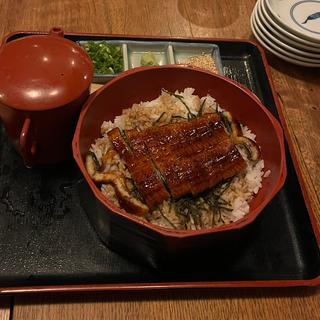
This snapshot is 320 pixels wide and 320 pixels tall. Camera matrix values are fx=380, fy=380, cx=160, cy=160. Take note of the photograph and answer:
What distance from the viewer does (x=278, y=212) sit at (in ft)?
4.51

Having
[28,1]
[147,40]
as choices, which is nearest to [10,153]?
[147,40]

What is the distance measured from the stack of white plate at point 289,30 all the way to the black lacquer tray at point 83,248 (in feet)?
2.33

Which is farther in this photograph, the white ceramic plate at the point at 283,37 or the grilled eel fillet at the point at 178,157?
the white ceramic plate at the point at 283,37

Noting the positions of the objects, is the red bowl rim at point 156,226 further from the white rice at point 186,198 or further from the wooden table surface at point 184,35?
the wooden table surface at point 184,35

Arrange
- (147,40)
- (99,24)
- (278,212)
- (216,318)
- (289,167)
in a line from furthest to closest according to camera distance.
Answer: (99,24) < (147,40) < (289,167) < (278,212) < (216,318)

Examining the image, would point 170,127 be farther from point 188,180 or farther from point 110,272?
point 110,272

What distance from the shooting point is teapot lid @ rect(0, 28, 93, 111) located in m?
1.11

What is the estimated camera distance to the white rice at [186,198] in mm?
1173

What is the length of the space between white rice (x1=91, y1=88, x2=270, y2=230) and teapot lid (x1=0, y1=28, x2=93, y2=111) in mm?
235

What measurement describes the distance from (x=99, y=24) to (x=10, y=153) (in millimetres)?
874

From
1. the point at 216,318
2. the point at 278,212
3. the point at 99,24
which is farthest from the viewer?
the point at 99,24

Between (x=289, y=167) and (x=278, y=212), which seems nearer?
(x=278, y=212)

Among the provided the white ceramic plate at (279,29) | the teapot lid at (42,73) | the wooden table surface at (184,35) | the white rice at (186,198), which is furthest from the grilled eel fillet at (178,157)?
the white ceramic plate at (279,29)

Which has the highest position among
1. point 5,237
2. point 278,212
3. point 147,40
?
point 147,40
